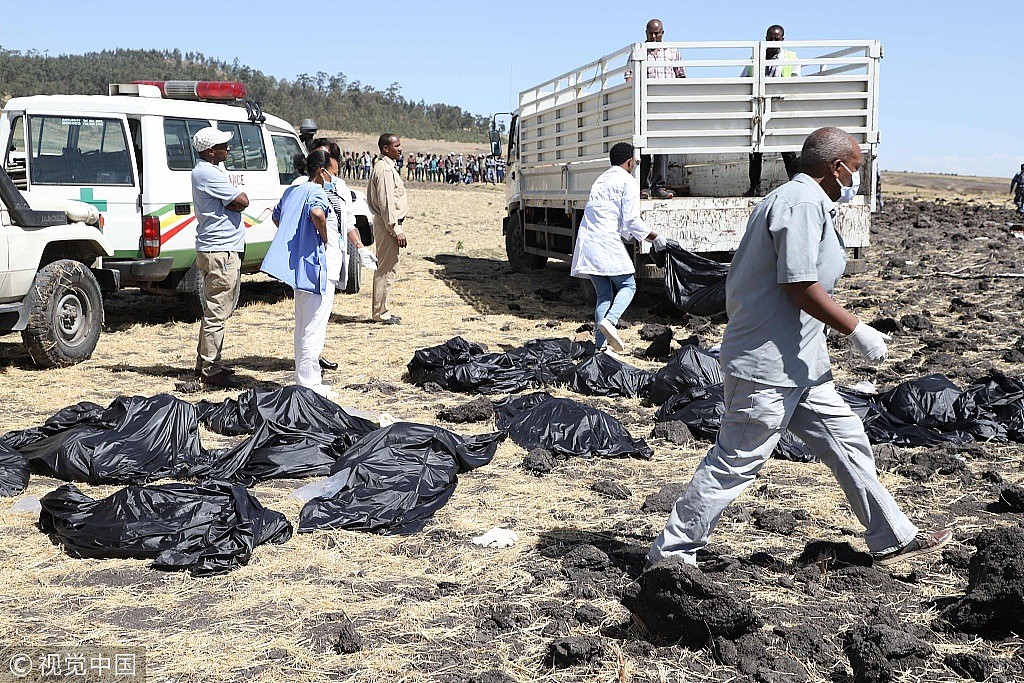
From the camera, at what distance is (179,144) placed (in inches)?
404

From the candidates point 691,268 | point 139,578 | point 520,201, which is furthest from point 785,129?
point 139,578

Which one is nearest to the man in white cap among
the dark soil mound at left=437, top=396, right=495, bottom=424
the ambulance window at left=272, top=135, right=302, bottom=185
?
the dark soil mound at left=437, top=396, right=495, bottom=424

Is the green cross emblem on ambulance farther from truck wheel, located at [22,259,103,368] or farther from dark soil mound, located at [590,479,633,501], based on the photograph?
dark soil mound, located at [590,479,633,501]

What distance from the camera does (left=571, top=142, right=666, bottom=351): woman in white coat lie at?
27.7ft

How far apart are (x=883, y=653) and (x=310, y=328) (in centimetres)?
484

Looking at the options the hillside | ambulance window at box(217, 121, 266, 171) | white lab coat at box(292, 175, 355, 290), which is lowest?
white lab coat at box(292, 175, 355, 290)

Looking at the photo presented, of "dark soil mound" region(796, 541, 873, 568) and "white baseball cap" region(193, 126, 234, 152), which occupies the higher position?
"white baseball cap" region(193, 126, 234, 152)

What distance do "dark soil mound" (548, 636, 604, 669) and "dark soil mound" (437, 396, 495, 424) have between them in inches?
137

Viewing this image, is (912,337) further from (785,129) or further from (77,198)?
(77,198)

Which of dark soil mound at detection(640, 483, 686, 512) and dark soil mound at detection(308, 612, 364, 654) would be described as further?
dark soil mound at detection(640, 483, 686, 512)

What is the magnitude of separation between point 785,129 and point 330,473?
6.79 meters

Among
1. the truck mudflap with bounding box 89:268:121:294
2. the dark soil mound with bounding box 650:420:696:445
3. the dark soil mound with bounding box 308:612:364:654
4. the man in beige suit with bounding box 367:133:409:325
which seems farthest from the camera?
the man in beige suit with bounding box 367:133:409:325

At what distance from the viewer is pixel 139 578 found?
166 inches

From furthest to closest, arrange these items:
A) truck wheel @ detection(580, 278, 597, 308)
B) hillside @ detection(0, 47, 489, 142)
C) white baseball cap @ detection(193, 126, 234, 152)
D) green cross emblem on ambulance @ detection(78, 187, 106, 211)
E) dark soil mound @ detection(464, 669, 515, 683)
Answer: hillside @ detection(0, 47, 489, 142) < truck wheel @ detection(580, 278, 597, 308) < green cross emblem on ambulance @ detection(78, 187, 106, 211) < white baseball cap @ detection(193, 126, 234, 152) < dark soil mound @ detection(464, 669, 515, 683)
